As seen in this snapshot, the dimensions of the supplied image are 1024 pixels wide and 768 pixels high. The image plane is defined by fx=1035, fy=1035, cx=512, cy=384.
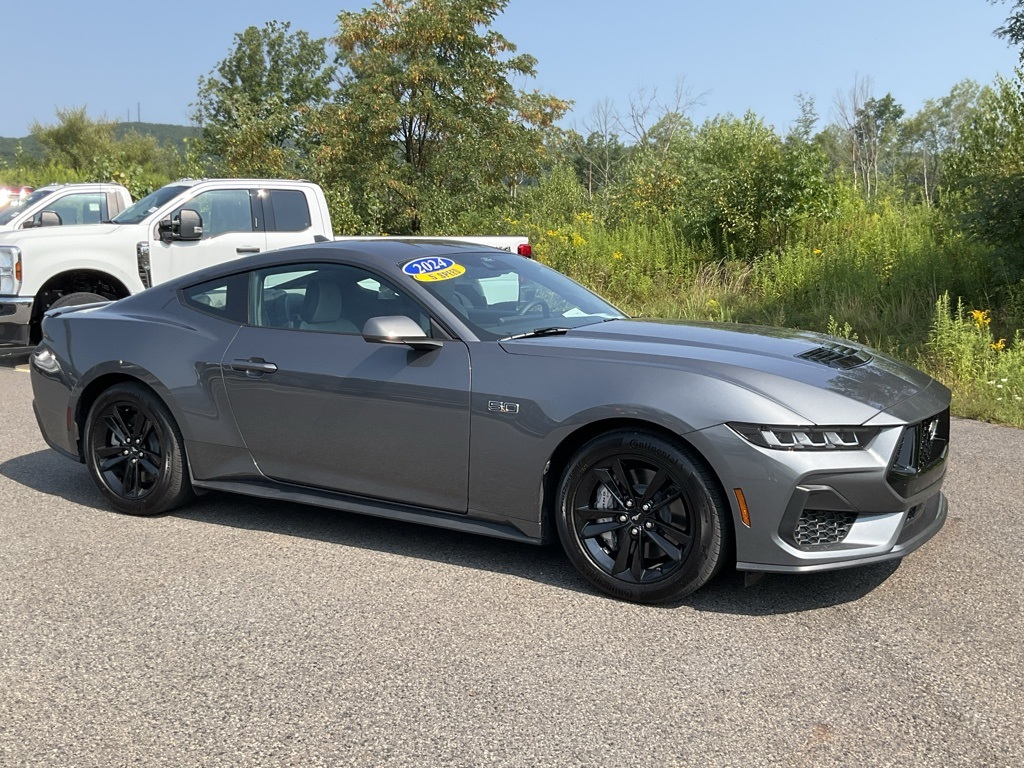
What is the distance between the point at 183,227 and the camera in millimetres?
11391

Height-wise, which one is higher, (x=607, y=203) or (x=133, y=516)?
(x=607, y=203)

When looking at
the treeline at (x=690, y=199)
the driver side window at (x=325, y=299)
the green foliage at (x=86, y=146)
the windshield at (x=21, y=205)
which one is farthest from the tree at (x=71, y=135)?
the driver side window at (x=325, y=299)

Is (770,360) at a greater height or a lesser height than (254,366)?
greater

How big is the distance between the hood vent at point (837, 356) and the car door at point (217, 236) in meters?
8.24

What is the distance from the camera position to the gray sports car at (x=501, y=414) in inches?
159

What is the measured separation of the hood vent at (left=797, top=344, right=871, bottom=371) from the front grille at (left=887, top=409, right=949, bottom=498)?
0.43 m

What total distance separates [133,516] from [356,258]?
1952 millimetres

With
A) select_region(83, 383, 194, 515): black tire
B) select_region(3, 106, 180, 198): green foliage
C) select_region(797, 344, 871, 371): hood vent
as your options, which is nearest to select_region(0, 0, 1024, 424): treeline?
select_region(797, 344, 871, 371): hood vent

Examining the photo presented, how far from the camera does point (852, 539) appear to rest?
4051 millimetres

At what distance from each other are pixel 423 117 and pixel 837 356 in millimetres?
21674

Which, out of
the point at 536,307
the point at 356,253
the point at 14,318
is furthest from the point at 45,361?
the point at 14,318

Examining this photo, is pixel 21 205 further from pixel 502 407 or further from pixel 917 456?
pixel 917 456

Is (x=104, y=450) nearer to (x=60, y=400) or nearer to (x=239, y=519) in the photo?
(x=60, y=400)

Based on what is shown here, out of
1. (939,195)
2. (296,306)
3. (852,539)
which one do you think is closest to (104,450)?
(296,306)
